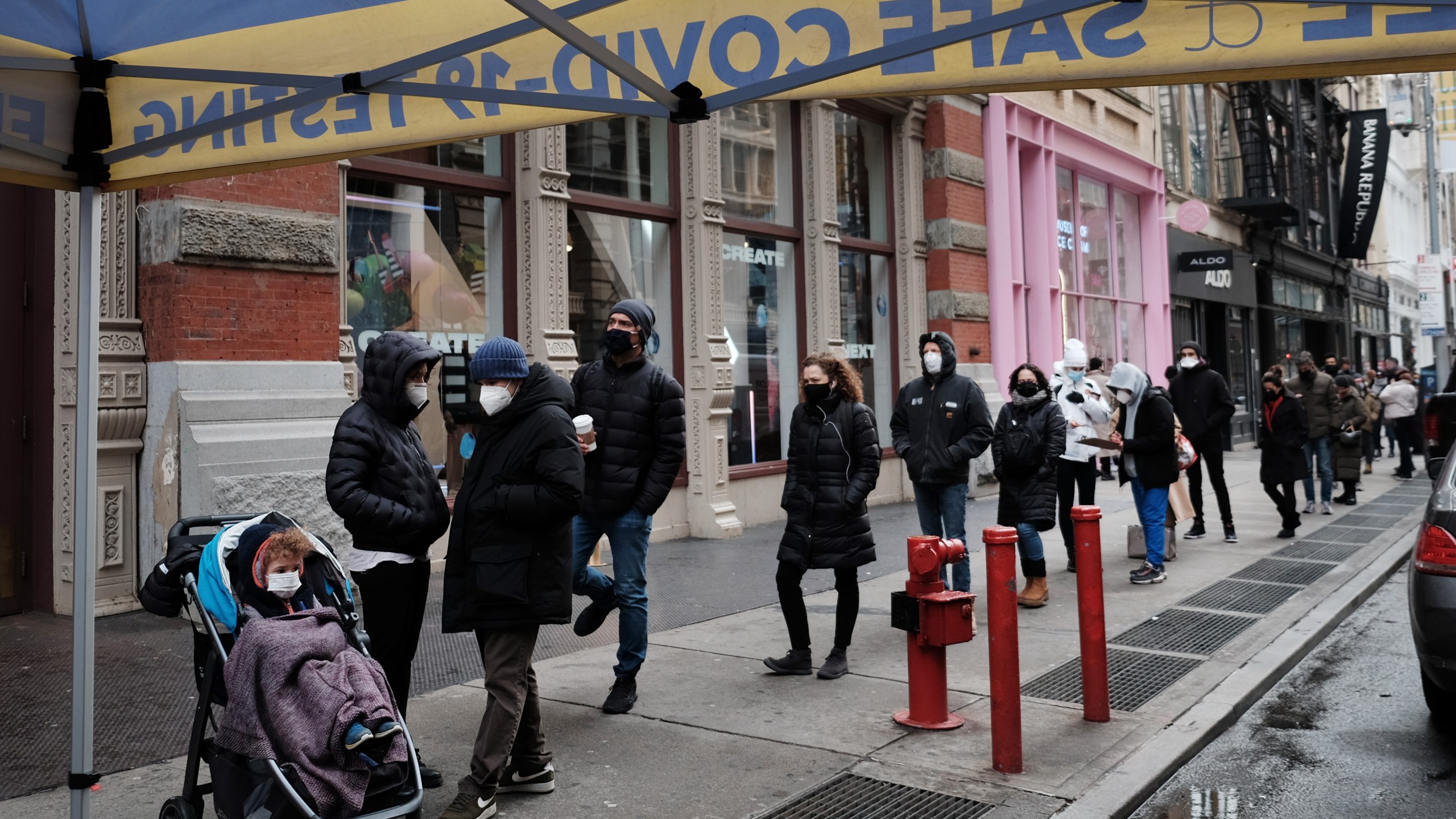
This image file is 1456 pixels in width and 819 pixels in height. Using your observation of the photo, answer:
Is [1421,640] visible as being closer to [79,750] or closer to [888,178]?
[79,750]

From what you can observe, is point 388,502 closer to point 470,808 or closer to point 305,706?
point 305,706

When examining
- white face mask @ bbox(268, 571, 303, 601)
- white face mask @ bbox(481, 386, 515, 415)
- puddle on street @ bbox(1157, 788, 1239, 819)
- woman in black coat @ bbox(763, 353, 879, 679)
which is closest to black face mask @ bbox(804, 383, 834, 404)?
woman in black coat @ bbox(763, 353, 879, 679)

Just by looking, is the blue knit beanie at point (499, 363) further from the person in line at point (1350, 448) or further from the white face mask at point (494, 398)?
the person in line at point (1350, 448)

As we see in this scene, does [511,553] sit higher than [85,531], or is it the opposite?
[85,531]

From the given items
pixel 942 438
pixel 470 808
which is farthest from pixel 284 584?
pixel 942 438

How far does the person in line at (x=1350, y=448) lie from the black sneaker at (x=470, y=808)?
13.6m

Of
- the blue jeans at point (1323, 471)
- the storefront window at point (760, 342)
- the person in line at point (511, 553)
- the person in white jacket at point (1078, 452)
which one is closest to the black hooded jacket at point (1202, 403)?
the person in white jacket at point (1078, 452)

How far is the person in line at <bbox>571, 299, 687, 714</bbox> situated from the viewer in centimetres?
583

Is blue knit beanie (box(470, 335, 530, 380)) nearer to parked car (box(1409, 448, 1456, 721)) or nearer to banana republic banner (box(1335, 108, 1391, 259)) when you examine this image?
parked car (box(1409, 448, 1456, 721))

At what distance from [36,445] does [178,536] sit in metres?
4.66

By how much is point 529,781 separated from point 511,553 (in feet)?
3.07

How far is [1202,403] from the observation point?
38.5 feet

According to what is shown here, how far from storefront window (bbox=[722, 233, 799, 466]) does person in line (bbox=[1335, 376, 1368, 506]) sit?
23.4ft

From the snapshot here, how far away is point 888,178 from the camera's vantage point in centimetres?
1577
